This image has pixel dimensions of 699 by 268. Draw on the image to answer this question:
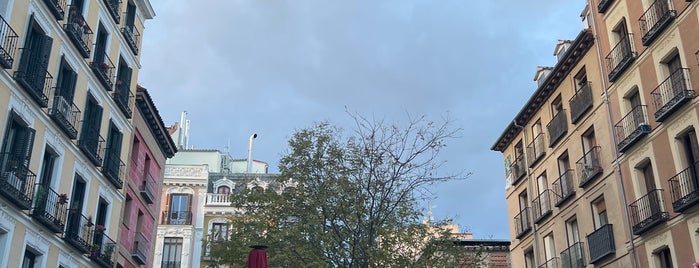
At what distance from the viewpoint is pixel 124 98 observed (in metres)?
32.0

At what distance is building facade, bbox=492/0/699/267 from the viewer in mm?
23984

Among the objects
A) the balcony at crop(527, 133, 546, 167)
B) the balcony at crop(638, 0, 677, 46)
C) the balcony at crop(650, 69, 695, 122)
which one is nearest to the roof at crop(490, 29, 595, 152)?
the balcony at crop(527, 133, 546, 167)

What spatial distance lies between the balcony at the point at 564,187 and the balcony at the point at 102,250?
67.0ft

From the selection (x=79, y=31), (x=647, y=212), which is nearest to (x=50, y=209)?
(x=79, y=31)

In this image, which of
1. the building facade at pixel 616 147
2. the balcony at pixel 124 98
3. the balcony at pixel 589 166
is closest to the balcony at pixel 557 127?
the building facade at pixel 616 147

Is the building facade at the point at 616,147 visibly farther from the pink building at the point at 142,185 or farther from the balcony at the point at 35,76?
the balcony at the point at 35,76

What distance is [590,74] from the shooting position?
31.2 metres

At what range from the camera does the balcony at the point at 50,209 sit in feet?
75.8

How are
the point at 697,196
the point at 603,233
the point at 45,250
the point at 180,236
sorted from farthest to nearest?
1. the point at 180,236
2. the point at 603,233
3. the point at 45,250
4. the point at 697,196

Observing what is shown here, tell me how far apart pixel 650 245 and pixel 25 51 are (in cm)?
2258

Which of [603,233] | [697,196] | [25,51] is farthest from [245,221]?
[697,196]

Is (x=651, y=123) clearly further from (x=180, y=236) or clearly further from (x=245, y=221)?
(x=180, y=236)

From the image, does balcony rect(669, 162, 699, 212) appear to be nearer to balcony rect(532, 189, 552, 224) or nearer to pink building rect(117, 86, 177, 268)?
balcony rect(532, 189, 552, 224)

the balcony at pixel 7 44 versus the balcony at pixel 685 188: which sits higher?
the balcony at pixel 7 44
